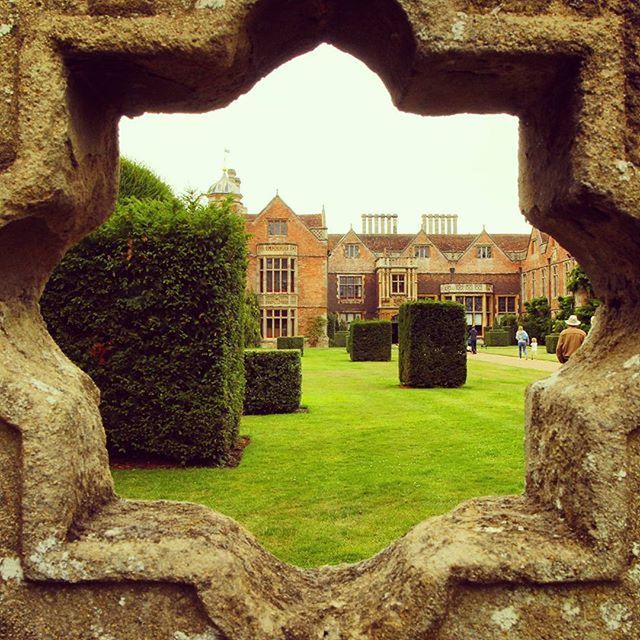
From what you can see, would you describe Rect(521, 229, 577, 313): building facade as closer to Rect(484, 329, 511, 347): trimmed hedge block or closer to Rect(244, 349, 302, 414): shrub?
Rect(484, 329, 511, 347): trimmed hedge block

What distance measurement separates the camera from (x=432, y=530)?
A: 181 centimetres

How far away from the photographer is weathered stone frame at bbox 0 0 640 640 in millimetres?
1575

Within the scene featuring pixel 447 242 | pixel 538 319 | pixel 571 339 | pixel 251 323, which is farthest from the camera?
pixel 447 242

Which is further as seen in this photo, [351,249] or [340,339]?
[351,249]

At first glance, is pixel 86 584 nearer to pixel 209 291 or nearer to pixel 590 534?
pixel 590 534

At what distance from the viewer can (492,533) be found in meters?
1.69

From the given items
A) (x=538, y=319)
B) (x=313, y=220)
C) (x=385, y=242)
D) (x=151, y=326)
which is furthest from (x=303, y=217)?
(x=151, y=326)

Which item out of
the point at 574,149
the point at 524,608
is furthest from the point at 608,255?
the point at 524,608

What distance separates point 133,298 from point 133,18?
4803 mm

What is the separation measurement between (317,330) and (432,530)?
36.2 metres

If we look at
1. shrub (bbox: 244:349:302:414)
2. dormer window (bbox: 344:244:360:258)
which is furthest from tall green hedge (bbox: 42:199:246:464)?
dormer window (bbox: 344:244:360:258)

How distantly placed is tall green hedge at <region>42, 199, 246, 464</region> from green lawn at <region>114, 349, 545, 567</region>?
54 centimetres

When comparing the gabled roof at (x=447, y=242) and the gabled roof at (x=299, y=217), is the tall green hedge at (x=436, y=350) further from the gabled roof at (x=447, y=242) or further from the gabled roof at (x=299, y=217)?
the gabled roof at (x=447, y=242)

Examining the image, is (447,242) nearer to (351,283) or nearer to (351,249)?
(351,249)
